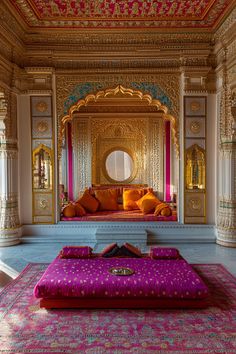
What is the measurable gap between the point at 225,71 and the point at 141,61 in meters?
1.46

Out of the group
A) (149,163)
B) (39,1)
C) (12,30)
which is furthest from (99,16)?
(149,163)

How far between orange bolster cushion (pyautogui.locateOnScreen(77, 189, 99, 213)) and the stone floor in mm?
1317

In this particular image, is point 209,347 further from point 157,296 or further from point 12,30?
point 12,30

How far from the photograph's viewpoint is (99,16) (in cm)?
553

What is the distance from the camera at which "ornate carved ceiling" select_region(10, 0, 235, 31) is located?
5.09 metres

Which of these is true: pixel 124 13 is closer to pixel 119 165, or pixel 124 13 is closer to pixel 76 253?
pixel 76 253

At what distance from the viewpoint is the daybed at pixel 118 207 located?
6.68 m

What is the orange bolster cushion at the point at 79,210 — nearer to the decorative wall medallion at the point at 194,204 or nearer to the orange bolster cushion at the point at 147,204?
the orange bolster cushion at the point at 147,204

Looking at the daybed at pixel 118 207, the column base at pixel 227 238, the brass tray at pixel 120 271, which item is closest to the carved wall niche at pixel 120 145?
the daybed at pixel 118 207

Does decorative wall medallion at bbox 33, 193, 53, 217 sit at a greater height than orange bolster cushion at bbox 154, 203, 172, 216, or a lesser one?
greater

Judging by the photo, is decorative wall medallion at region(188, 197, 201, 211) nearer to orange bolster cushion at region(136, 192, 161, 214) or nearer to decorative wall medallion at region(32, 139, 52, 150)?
orange bolster cushion at region(136, 192, 161, 214)

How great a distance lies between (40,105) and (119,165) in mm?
3254

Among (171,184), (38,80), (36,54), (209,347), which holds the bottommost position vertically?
(209,347)

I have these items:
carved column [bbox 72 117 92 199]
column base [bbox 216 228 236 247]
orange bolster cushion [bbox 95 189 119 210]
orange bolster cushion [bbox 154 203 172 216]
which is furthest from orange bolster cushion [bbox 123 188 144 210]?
column base [bbox 216 228 236 247]
